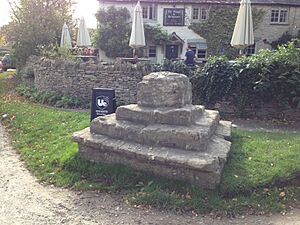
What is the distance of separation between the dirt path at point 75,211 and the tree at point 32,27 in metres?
14.3

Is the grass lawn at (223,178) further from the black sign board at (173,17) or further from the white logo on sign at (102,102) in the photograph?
the black sign board at (173,17)

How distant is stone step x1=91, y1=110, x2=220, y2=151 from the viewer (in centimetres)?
588

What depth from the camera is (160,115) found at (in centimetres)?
648

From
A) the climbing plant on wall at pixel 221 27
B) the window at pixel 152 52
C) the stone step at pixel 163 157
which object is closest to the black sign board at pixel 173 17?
the climbing plant on wall at pixel 221 27

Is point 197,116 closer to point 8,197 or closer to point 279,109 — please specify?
point 8,197

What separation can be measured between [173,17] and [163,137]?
22.6 metres

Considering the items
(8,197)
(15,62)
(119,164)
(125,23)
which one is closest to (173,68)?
(119,164)

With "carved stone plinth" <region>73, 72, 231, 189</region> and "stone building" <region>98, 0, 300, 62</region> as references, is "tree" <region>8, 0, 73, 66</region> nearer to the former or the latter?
"stone building" <region>98, 0, 300, 62</region>

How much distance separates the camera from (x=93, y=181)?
615 centimetres

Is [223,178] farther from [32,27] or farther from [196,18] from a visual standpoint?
[196,18]

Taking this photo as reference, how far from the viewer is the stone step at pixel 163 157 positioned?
5.48 metres

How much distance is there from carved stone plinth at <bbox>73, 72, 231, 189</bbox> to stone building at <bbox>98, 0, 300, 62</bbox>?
20277 mm

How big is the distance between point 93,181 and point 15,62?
1716 cm

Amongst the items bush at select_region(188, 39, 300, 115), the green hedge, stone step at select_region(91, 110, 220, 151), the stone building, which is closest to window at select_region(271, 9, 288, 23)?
the stone building
